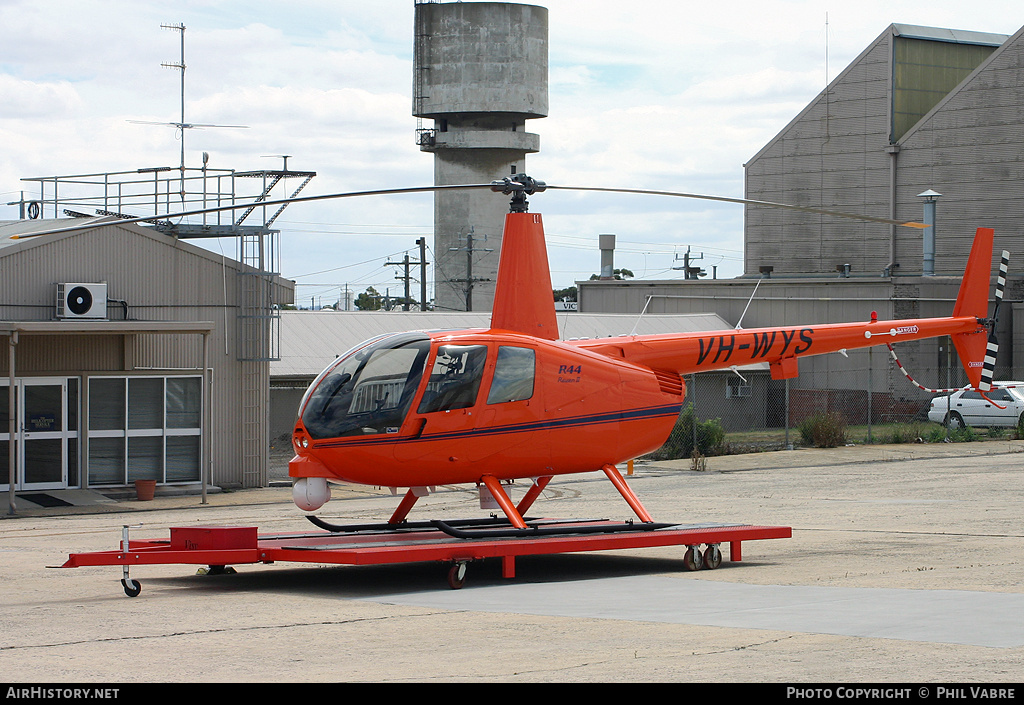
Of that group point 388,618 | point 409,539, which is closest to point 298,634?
point 388,618

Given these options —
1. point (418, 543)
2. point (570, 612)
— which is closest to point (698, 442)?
point (418, 543)

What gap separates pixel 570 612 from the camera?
418 inches

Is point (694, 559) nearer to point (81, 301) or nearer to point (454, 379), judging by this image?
point (454, 379)

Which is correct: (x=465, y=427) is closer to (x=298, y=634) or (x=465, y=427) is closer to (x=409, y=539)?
(x=409, y=539)

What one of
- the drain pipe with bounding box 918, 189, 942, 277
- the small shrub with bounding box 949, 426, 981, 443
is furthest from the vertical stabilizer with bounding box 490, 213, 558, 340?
the drain pipe with bounding box 918, 189, 942, 277

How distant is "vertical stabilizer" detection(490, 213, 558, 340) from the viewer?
48.3 ft

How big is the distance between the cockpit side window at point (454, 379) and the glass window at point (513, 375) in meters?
0.22

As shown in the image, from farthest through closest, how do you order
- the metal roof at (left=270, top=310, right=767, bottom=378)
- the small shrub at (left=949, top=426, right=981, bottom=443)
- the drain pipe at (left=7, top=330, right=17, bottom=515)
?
the small shrub at (left=949, top=426, right=981, bottom=443), the metal roof at (left=270, top=310, right=767, bottom=378), the drain pipe at (left=7, top=330, right=17, bottom=515)

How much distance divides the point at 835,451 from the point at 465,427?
2109 centimetres

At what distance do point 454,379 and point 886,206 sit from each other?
A: 4314cm

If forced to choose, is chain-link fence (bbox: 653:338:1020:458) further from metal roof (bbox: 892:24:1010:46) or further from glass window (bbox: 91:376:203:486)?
glass window (bbox: 91:376:203:486)

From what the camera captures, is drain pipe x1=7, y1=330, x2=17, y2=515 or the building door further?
the building door

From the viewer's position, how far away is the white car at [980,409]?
122 feet

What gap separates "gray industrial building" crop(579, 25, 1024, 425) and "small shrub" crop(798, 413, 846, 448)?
30.5ft
